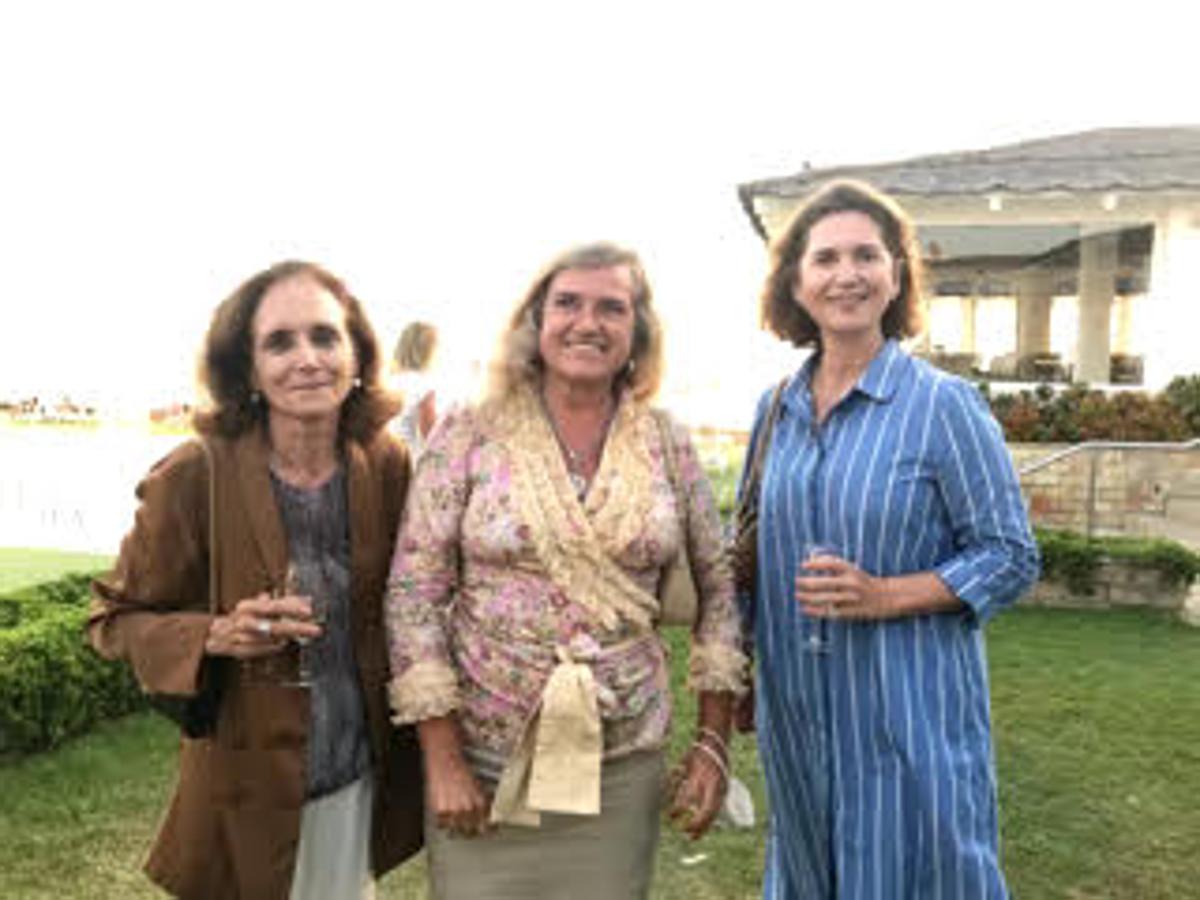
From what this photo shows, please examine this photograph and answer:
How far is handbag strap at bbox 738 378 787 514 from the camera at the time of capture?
2889 mm

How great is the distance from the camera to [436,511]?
Result: 2432 millimetres

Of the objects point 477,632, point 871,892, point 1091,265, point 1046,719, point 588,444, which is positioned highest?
point 1091,265

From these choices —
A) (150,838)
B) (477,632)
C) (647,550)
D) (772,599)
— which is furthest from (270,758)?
(150,838)

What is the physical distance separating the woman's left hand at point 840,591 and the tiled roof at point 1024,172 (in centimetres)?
1219

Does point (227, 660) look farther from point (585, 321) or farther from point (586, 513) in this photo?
point (585, 321)

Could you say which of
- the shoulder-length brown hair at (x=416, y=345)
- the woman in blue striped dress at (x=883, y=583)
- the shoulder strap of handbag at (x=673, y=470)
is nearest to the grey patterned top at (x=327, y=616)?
the shoulder strap of handbag at (x=673, y=470)

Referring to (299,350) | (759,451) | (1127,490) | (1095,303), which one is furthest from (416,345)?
(1095,303)

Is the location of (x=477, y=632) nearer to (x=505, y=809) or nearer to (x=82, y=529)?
(x=505, y=809)

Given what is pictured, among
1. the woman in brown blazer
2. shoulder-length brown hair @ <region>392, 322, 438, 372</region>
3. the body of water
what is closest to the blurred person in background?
shoulder-length brown hair @ <region>392, 322, 438, 372</region>

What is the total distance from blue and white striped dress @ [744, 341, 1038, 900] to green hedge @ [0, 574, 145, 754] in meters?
4.25

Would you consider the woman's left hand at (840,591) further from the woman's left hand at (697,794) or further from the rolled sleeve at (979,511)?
the woman's left hand at (697,794)

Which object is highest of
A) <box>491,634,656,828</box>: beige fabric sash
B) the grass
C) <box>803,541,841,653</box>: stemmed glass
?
<box>803,541,841,653</box>: stemmed glass

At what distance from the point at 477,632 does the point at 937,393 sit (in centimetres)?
118

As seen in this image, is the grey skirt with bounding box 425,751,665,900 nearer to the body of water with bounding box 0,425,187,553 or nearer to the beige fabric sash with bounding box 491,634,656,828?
the beige fabric sash with bounding box 491,634,656,828
